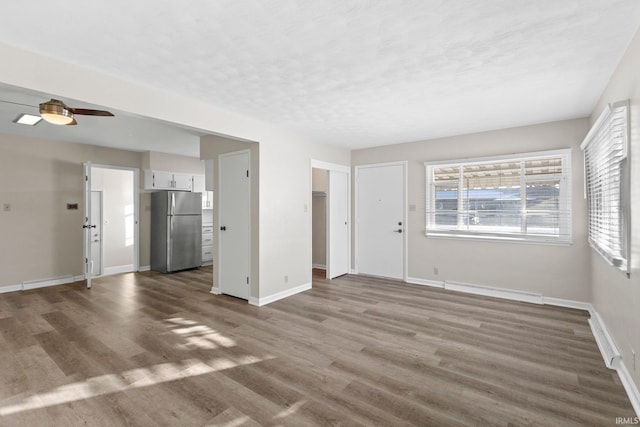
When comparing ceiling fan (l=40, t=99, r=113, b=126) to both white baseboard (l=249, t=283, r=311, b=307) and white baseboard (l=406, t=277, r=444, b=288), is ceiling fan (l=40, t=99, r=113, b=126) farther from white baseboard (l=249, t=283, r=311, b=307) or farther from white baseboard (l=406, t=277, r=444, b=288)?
white baseboard (l=406, t=277, r=444, b=288)

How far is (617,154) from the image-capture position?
2.39m

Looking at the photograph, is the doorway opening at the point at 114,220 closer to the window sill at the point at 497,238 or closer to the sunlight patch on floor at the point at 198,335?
the sunlight patch on floor at the point at 198,335

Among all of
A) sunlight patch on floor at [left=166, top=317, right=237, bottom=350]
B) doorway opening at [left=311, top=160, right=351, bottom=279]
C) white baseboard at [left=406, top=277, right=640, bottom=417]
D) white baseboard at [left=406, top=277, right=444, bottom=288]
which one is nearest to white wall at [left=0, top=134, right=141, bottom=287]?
sunlight patch on floor at [left=166, top=317, right=237, bottom=350]

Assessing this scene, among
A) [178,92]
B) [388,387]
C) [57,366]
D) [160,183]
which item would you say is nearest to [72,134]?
[160,183]

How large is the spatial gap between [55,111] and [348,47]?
2.85 m

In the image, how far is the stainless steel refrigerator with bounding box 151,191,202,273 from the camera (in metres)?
6.37

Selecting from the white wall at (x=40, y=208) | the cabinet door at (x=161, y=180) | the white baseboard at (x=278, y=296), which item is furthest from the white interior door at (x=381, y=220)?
the white wall at (x=40, y=208)

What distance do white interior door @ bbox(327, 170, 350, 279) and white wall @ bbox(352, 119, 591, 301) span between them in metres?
0.84

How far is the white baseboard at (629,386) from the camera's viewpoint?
1989mm

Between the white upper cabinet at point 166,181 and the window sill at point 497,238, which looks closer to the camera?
the window sill at point 497,238

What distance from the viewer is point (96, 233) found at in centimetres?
666

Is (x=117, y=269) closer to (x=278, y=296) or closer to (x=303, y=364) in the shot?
(x=278, y=296)

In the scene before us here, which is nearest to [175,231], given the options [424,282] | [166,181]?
[166,181]

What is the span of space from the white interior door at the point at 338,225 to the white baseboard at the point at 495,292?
1.93 meters
